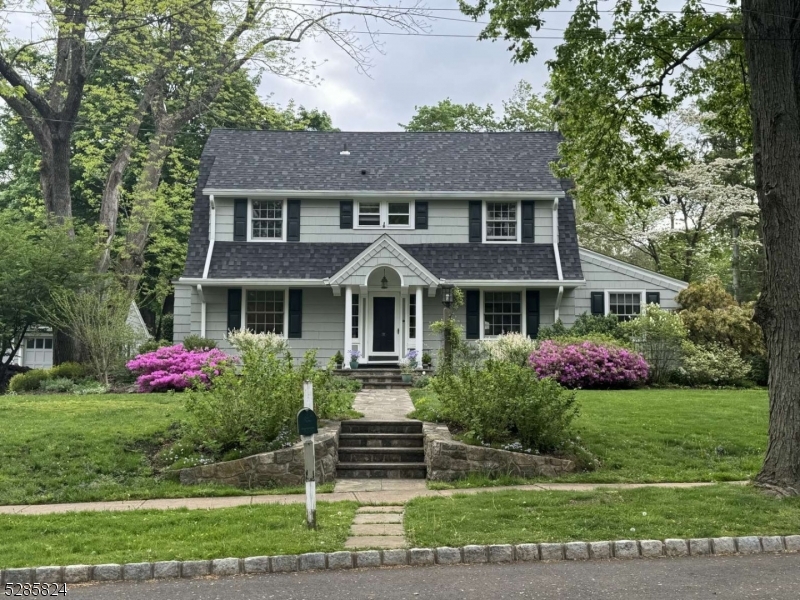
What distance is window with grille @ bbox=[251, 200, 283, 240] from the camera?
22.4 m

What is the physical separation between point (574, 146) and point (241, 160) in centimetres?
1246

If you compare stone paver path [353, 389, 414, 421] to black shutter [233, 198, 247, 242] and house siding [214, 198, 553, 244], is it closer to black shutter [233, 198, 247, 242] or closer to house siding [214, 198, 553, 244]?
house siding [214, 198, 553, 244]

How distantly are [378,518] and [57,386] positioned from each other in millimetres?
13382

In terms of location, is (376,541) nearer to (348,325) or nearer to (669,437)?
(669,437)

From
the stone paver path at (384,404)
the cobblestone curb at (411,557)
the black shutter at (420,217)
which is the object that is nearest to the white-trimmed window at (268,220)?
the black shutter at (420,217)

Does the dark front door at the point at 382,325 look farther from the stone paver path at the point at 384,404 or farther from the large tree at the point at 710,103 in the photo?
the large tree at the point at 710,103

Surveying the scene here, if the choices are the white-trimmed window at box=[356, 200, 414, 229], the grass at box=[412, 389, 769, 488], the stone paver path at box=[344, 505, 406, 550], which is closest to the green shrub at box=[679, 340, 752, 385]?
the grass at box=[412, 389, 769, 488]

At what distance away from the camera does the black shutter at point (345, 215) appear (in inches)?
882

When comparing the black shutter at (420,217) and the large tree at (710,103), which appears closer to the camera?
the large tree at (710,103)

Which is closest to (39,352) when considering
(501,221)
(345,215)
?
(345,215)

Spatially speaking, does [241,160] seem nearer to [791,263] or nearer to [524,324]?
[524,324]

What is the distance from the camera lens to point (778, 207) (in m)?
9.27

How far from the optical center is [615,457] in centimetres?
1111

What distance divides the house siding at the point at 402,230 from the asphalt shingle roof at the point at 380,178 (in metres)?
0.27
